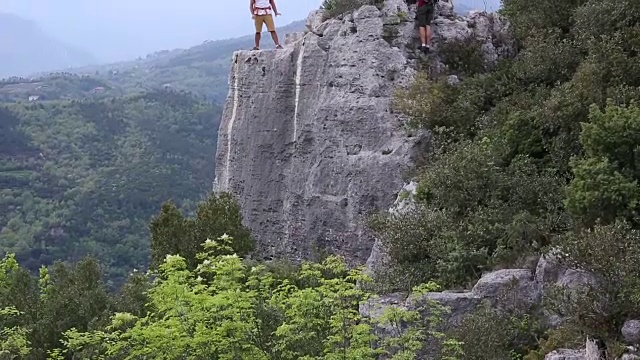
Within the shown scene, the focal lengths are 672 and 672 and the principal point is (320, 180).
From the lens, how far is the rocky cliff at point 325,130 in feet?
50.6

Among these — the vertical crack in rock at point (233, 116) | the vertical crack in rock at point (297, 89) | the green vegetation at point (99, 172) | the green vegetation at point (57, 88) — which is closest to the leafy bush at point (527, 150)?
the vertical crack in rock at point (297, 89)

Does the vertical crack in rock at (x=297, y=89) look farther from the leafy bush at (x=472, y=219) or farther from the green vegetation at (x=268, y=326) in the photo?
the green vegetation at (x=268, y=326)

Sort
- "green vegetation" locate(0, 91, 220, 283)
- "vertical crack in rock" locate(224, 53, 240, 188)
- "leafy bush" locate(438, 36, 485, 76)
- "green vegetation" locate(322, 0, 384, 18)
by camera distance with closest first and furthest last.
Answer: "leafy bush" locate(438, 36, 485, 76) < "green vegetation" locate(322, 0, 384, 18) < "vertical crack in rock" locate(224, 53, 240, 188) < "green vegetation" locate(0, 91, 220, 283)

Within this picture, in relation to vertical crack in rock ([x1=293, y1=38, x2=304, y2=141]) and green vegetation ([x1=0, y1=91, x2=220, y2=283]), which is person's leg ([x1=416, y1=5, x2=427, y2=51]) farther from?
green vegetation ([x1=0, y1=91, x2=220, y2=283])

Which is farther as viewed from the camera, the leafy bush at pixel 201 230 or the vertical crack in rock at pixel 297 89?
the vertical crack in rock at pixel 297 89

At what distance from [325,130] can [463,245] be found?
6767 millimetres

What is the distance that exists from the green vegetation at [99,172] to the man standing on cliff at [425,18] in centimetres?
5114

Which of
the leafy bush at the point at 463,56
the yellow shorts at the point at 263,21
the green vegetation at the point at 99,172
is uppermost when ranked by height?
the yellow shorts at the point at 263,21

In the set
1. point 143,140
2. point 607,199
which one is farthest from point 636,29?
point 143,140

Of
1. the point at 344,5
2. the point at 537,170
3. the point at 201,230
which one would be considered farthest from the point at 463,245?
the point at 344,5

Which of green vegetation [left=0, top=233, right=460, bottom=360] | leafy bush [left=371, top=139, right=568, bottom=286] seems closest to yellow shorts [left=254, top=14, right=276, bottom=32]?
leafy bush [left=371, top=139, right=568, bottom=286]

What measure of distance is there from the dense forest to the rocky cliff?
0.95m

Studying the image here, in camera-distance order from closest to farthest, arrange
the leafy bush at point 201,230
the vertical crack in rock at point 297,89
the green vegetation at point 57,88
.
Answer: the leafy bush at point 201,230
the vertical crack in rock at point 297,89
the green vegetation at point 57,88

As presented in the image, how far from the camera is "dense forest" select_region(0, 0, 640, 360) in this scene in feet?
25.1
